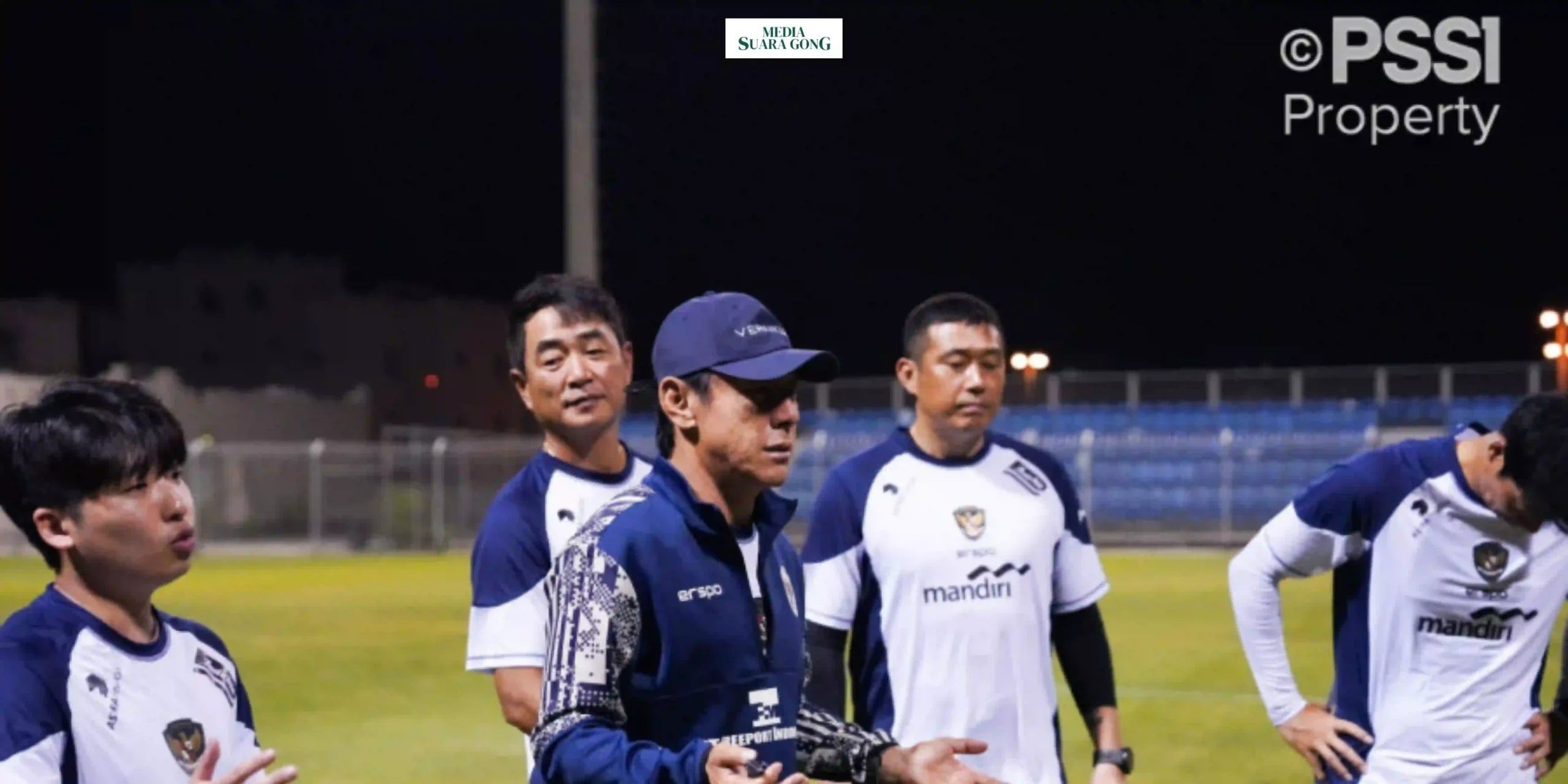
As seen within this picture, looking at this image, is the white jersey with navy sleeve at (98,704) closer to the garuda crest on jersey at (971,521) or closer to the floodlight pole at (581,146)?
the garuda crest on jersey at (971,521)

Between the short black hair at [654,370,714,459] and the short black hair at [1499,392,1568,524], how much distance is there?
2.31 m

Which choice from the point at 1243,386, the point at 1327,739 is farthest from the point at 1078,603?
the point at 1243,386

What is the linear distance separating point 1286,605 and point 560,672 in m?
17.9

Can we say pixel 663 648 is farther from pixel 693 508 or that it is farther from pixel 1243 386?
pixel 1243 386

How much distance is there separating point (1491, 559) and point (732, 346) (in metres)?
2.60

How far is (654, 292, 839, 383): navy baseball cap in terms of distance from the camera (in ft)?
10.6

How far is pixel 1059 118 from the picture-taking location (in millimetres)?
38188

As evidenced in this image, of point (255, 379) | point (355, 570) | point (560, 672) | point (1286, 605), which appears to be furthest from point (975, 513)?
point (255, 379)

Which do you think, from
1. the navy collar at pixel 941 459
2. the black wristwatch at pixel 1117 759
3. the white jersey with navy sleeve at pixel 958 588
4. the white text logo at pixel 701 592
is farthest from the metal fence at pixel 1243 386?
the white text logo at pixel 701 592

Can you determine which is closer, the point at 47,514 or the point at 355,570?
the point at 47,514

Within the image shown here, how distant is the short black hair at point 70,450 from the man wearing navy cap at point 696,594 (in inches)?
30.4

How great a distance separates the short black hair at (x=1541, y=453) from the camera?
14.1 feet

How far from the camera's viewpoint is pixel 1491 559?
4.75 meters

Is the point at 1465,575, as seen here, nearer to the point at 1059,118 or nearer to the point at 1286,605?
the point at 1286,605
